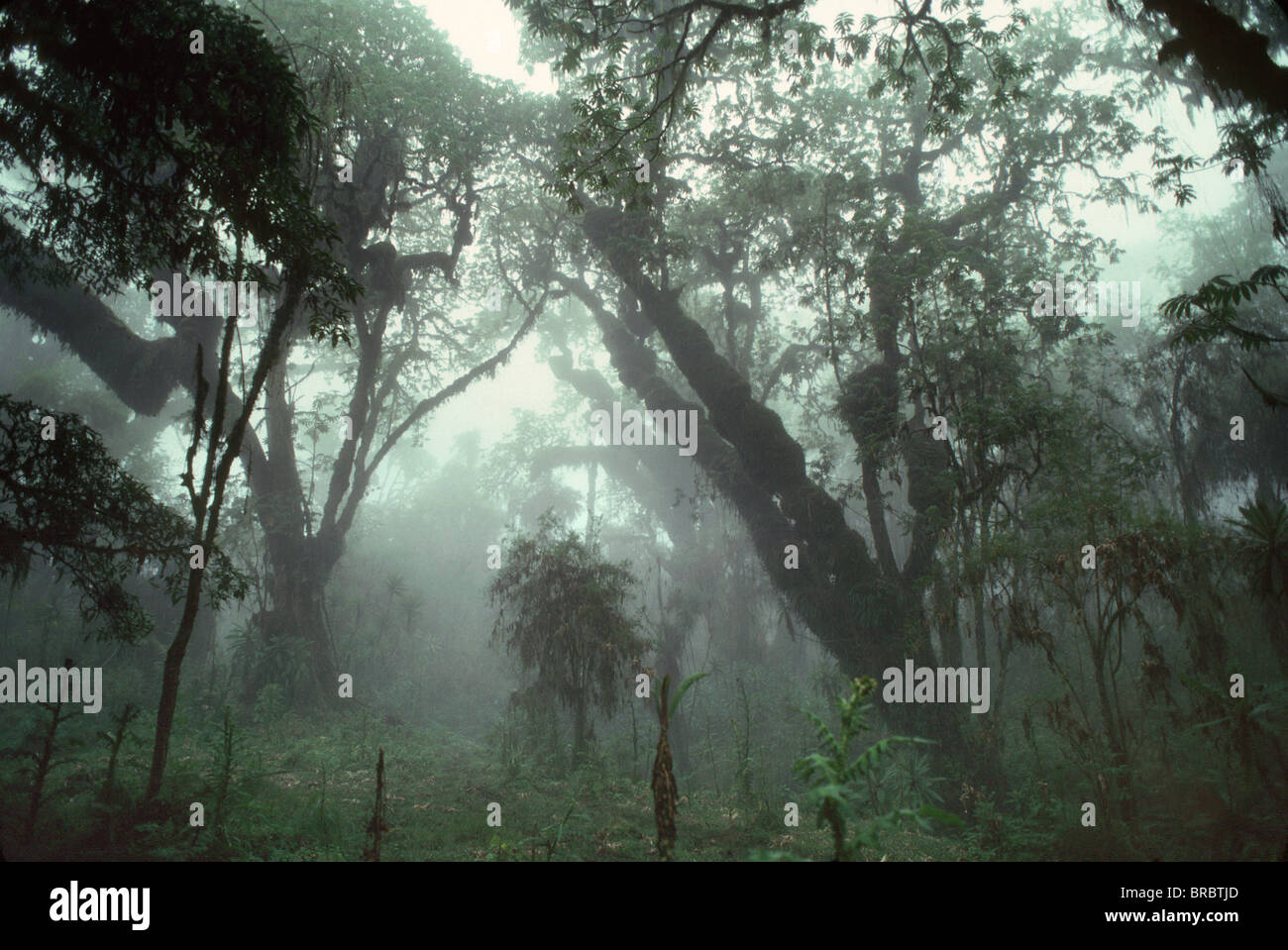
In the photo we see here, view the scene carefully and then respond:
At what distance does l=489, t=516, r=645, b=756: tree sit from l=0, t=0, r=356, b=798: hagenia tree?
692 centimetres

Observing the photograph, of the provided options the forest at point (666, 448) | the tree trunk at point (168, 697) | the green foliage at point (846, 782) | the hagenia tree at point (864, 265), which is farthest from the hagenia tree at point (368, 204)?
the green foliage at point (846, 782)

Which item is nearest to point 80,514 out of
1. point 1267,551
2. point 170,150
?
point 170,150

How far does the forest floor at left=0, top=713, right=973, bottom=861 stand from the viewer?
18.8 feet

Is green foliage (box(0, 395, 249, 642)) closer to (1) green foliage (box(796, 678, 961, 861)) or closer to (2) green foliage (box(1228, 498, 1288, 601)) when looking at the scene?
(1) green foliage (box(796, 678, 961, 861))

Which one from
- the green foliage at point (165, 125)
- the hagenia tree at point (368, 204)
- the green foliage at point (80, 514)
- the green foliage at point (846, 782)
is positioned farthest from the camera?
the hagenia tree at point (368, 204)

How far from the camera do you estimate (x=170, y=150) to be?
538 cm

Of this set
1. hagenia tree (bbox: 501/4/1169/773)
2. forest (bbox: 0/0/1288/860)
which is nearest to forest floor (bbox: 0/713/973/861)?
forest (bbox: 0/0/1288/860)

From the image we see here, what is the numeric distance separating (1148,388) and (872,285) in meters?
11.5

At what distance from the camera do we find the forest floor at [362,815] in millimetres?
5734

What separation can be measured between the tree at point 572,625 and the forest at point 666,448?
102 mm

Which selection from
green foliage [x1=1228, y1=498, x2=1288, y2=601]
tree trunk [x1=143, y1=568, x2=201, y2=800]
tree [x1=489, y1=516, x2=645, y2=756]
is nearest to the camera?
tree trunk [x1=143, y1=568, x2=201, y2=800]

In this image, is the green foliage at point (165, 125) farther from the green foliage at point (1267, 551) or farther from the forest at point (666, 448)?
the green foliage at point (1267, 551)

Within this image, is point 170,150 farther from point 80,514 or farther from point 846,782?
point 846,782
